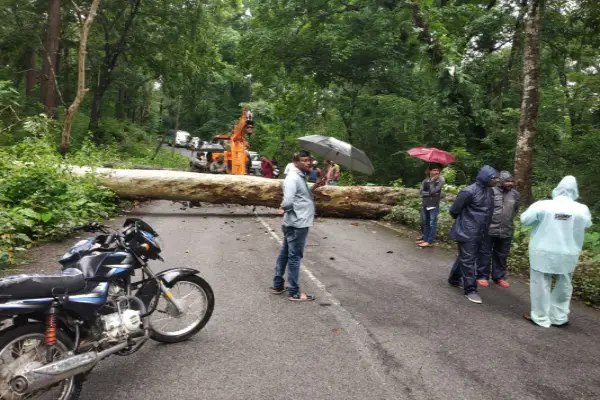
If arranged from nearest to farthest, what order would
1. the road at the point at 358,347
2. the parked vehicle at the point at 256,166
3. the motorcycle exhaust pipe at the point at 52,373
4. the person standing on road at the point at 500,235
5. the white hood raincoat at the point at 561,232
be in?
the motorcycle exhaust pipe at the point at 52,373
the road at the point at 358,347
the white hood raincoat at the point at 561,232
the person standing on road at the point at 500,235
the parked vehicle at the point at 256,166

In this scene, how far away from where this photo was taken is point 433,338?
16.0 ft

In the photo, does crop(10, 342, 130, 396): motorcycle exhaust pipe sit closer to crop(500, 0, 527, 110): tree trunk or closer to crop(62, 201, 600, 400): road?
crop(62, 201, 600, 400): road

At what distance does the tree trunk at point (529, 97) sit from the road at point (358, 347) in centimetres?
365

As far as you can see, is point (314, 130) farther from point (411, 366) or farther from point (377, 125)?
point (411, 366)

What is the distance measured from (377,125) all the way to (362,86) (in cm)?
241

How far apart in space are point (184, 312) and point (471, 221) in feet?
14.4

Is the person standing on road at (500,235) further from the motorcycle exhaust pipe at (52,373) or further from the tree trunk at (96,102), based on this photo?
the tree trunk at (96,102)

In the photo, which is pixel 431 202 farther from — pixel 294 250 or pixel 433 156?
pixel 294 250

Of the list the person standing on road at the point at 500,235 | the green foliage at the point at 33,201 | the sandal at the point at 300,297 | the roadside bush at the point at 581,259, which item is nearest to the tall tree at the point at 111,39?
the green foliage at the point at 33,201

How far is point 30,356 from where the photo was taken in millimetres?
3129

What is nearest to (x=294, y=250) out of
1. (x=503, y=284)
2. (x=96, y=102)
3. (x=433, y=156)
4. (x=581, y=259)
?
(x=503, y=284)

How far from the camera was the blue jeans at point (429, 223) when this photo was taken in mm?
10008

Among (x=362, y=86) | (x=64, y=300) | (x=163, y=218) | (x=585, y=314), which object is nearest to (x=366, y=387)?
(x=64, y=300)

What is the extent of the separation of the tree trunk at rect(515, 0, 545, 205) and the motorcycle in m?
8.45
